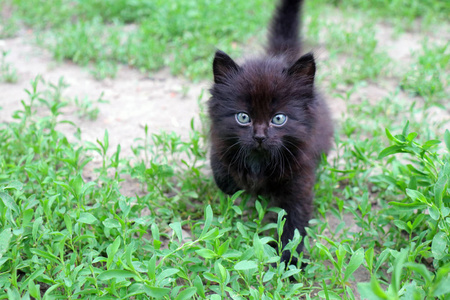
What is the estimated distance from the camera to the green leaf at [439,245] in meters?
2.13

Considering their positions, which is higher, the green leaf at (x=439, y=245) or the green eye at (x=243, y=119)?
the green eye at (x=243, y=119)

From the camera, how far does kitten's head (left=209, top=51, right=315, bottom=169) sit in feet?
8.12

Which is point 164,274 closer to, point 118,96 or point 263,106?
point 263,106

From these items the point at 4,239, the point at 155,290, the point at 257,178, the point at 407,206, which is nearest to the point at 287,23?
the point at 257,178

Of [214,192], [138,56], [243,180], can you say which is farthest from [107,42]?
[243,180]

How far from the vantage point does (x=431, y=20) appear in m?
5.79

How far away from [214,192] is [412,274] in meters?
1.47

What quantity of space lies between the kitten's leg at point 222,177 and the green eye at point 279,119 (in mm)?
510

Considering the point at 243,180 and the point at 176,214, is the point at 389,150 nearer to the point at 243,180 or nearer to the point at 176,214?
the point at 243,180

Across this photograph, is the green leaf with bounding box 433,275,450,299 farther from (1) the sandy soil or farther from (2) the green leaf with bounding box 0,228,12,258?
(1) the sandy soil

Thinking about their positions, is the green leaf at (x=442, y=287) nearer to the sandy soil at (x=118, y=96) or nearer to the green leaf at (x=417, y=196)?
the green leaf at (x=417, y=196)

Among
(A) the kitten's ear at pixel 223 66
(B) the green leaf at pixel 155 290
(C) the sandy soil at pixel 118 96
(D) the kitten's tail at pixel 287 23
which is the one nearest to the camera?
(B) the green leaf at pixel 155 290

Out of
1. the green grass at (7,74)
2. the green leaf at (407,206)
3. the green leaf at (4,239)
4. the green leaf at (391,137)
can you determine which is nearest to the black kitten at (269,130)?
the green leaf at (391,137)

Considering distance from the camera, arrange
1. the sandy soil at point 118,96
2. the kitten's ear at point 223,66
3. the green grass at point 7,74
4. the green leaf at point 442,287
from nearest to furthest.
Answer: the green leaf at point 442,287
the kitten's ear at point 223,66
the sandy soil at point 118,96
the green grass at point 7,74
